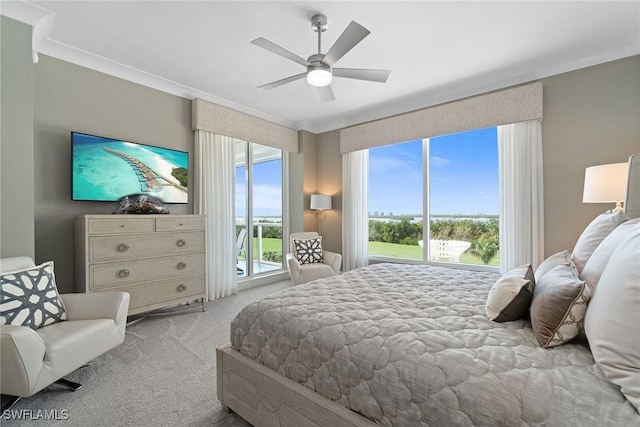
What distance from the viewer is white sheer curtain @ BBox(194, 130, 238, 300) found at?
376 centimetres

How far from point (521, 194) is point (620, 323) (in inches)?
116

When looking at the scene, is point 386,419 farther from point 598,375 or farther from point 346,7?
point 346,7

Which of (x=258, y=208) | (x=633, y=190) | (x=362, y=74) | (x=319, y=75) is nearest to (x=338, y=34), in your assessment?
(x=362, y=74)

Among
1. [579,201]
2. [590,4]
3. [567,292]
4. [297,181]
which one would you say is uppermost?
[590,4]

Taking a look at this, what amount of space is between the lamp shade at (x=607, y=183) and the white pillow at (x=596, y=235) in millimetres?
1107

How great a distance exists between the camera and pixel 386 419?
1.04 metres

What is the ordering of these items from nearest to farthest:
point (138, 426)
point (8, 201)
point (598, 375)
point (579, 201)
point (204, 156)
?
point (598, 375), point (138, 426), point (8, 201), point (579, 201), point (204, 156)

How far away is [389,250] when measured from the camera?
4.74m

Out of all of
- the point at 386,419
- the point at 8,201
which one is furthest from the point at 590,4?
the point at 8,201

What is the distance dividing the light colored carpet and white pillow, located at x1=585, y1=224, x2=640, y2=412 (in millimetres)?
1658

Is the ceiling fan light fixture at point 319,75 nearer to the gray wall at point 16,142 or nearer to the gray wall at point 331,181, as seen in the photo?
the gray wall at point 16,142

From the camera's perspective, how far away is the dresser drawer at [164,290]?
279 cm

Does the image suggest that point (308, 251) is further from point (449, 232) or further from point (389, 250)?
point (449, 232)

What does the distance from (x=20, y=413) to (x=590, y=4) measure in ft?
15.5
